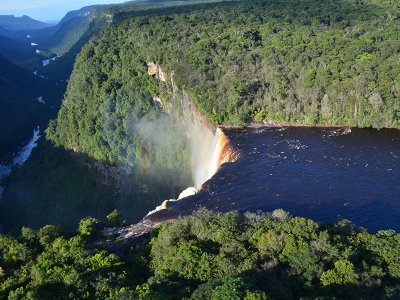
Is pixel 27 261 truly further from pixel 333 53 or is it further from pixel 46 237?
pixel 333 53

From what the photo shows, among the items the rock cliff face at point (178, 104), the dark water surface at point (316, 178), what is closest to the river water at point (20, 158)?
the rock cliff face at point (178, 104)

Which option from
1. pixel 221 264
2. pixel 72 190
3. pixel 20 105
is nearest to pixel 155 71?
pixel 72 190

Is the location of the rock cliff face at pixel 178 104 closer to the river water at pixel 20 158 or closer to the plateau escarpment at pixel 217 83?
the plateau escarpment at pixel 217 83

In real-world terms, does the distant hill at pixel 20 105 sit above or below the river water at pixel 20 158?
above

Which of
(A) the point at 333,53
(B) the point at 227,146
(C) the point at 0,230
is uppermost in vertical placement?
(A) the point at 333,53

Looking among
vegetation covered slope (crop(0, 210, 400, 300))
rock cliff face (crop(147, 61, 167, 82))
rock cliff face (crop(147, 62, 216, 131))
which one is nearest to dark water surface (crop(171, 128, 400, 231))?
vegetation covered slope (crop(0, 210, 400, 300))

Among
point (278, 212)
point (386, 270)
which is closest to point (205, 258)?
point (278, 212)
